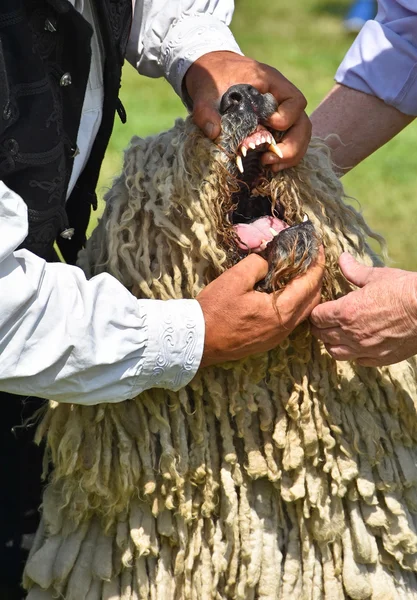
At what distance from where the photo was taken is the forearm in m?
2.89

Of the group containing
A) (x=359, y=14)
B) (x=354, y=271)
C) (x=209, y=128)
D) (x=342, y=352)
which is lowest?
(x=359, y=14)

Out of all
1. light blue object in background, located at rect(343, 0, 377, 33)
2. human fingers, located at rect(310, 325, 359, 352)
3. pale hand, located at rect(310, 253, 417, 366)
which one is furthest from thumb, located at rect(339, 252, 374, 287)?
light blue object in background, located at rect(343, 0, 377, 33)

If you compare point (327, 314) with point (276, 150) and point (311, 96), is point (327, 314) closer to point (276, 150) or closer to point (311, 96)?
point (276, 150)

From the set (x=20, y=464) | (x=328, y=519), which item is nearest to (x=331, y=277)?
(x=328, y=519)

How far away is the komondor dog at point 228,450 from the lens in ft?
7.30

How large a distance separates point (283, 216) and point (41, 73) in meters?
0.62

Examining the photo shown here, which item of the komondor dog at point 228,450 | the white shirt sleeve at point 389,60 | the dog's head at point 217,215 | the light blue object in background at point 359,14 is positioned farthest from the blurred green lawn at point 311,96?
the white shirt sleeve at point 389,60

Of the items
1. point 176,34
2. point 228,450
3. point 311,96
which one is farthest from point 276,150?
point 311,96

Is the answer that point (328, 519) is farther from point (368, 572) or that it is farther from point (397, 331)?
point (397, 331)

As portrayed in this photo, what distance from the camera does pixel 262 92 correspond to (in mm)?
2318

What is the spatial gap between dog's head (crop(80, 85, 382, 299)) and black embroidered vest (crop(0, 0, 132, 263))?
0.16 m

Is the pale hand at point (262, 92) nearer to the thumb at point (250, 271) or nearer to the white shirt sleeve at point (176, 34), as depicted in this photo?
the white shirt sleeve at point (176, 34)

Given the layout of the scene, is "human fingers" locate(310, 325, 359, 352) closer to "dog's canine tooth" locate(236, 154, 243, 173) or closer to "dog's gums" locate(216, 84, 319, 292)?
"dog's gums" locate(216, 84, 319, 292)

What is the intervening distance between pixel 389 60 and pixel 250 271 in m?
1.07
